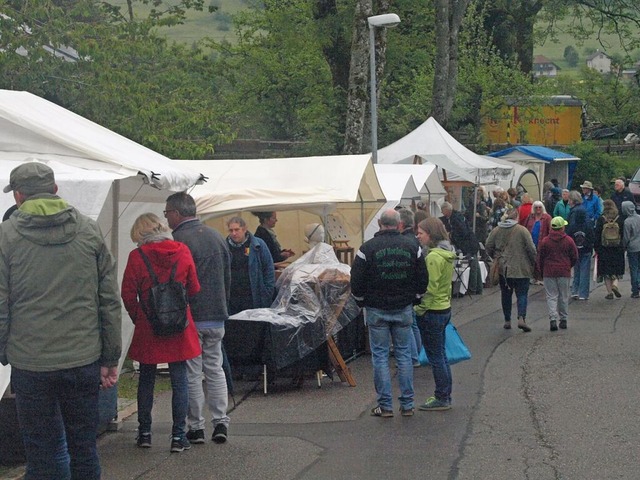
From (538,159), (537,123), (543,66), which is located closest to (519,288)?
(538,159)

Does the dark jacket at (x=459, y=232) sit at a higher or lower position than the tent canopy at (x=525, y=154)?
lower

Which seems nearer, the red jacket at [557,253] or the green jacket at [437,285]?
the green jacket at [437,285]

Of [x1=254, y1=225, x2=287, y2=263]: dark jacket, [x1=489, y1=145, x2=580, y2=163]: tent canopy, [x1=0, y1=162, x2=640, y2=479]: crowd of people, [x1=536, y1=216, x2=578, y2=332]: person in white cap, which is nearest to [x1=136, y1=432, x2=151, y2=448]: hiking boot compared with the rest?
[x1=0, y1=162, x2=640, y2=479]: crowd of people

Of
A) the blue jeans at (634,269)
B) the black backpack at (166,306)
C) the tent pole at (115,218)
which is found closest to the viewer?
the black backpack at (166,306)

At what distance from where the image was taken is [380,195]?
14.8m

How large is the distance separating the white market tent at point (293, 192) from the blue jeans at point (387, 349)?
11.8ft

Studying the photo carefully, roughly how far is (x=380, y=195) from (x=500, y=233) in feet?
5.79

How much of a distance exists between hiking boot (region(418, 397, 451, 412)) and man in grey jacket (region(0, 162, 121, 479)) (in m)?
4.34

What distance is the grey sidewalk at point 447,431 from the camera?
759cm

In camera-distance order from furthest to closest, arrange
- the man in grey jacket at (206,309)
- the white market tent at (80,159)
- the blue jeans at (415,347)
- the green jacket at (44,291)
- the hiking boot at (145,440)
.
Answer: the blue jeans at (415,347) → the man in grey jacket at (206,309) → the hiking boot at (145,440) → the white market tent at (80,159) → the green jacket at (44,291)

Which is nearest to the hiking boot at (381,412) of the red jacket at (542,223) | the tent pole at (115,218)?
the tent pole at (115,218)

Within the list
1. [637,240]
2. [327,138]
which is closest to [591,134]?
[327,138]

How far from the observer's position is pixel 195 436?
27.6 feet

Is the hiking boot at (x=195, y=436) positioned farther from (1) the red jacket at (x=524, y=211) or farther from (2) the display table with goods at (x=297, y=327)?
(1) the red jacket at (x=524, y=211)
